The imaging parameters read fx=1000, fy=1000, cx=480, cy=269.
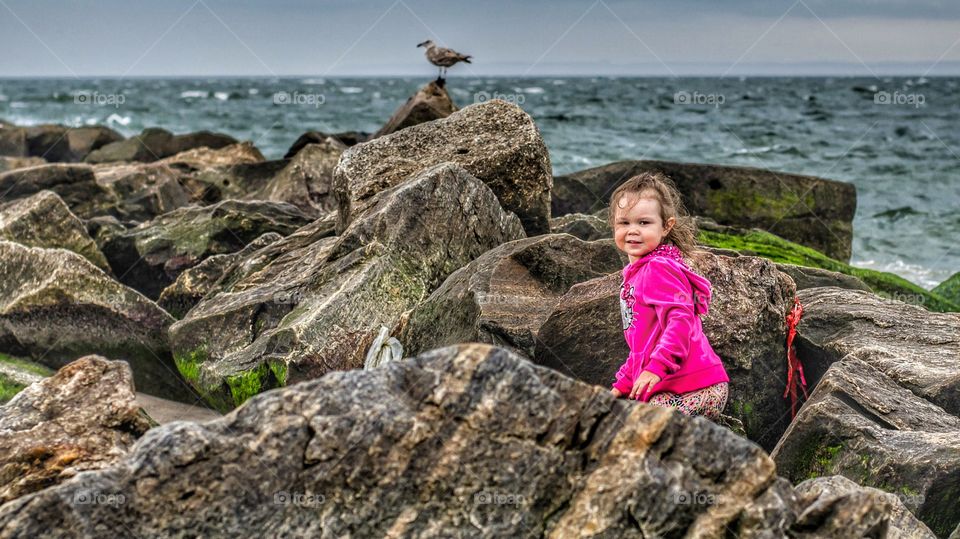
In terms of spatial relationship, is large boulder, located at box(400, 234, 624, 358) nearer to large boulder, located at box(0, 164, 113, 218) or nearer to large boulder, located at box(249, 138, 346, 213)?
large boulder, located at box(249, 138, 346, 213)

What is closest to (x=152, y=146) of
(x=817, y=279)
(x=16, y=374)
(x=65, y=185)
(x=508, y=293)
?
(x=65, y=185)

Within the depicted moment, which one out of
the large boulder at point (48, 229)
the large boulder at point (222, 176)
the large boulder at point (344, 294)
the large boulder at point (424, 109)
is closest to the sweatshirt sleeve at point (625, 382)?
the large boulder at point (344, 294)

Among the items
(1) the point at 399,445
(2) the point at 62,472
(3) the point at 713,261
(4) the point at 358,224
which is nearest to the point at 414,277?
(4) the point at 358,224

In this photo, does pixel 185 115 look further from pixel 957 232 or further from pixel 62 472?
pixel 62 472

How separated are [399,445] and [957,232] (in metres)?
15.5

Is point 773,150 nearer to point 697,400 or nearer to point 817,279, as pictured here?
point 817,279

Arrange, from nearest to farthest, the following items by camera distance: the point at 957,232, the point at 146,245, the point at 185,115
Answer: the point at 146,245 → the point at 957,232 → the point at 185,115

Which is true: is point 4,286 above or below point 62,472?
above

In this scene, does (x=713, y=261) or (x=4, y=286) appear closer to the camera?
(x=713, y=261)

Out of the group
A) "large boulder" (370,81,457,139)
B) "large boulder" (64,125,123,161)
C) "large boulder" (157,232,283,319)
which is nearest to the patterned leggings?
"large boulder" (157,232,283,319)

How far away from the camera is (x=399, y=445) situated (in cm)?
303

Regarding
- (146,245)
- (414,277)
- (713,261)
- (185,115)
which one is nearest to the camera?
(713,261)

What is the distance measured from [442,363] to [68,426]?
72.3 inches

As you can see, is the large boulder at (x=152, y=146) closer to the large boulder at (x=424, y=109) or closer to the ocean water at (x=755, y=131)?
the ocean water at (x=755, y=131)
